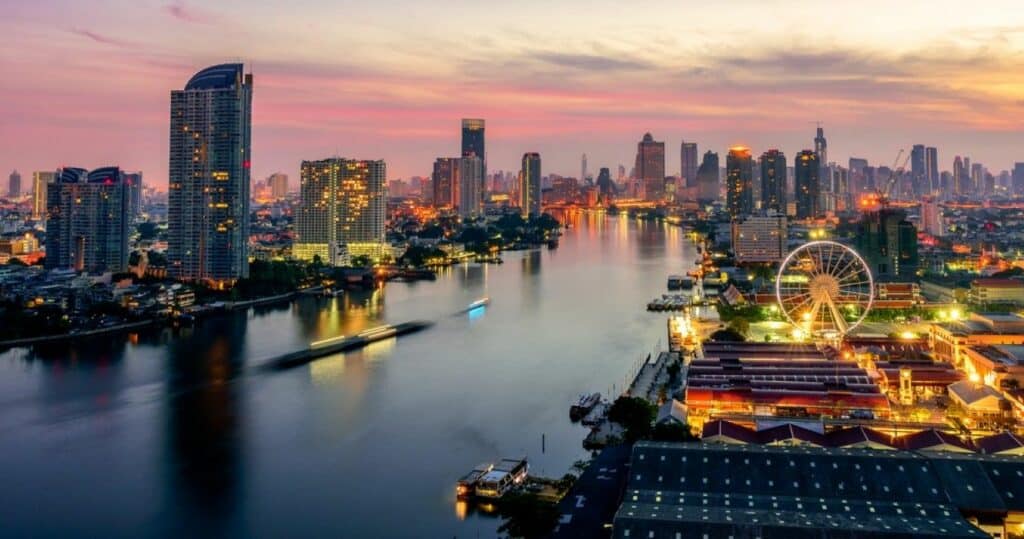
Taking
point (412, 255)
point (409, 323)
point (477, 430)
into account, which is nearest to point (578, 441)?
point (477, 430)

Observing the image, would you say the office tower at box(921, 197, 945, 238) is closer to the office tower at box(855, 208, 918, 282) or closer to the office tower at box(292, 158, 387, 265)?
the office tower at box(855, 208, 918, 282)

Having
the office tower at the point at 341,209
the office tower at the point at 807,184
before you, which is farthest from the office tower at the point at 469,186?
the office tower at the point at 341,209

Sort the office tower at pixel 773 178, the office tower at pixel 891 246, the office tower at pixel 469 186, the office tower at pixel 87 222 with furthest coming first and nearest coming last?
the office tower at pixel 469 186 → the office tower at pixel 773 178 → the office tower at pixel 87 222 → the office tower at pixel 891 246

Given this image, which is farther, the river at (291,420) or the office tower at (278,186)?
the office tower at (278,186)

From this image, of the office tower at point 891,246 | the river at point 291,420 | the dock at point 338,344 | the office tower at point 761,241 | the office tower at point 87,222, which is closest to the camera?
the river at point 291,420

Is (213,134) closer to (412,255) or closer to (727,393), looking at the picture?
(412,255)

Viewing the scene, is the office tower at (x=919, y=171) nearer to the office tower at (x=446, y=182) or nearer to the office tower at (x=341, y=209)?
the office tower at (x=446, y=182)
